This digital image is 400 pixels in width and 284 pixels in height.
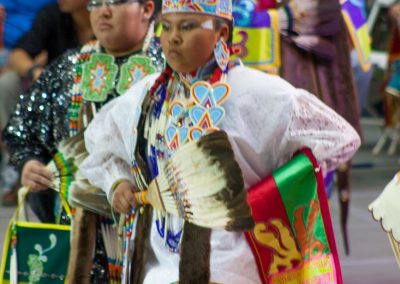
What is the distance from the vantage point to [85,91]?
12.6ft

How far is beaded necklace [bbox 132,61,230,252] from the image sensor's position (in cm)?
301

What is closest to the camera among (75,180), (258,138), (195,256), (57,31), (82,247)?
(195,256)

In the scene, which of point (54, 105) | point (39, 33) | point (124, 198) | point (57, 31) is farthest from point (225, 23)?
point (39, 33)

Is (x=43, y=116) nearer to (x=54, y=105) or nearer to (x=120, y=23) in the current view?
(x=54, y=105)

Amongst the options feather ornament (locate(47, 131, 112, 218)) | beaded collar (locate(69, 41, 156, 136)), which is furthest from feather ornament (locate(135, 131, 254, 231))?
beaded collar (locate(69, 41, 156, 136))

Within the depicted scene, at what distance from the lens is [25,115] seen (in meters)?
4.00

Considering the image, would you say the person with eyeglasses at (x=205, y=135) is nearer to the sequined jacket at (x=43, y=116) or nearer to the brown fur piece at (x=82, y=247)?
the brown fur piece at (x=82, y=247)

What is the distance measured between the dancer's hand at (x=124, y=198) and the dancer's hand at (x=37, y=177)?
0.66 meters

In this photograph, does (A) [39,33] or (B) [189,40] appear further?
(A) [39,33]

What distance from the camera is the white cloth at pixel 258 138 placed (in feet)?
9.66

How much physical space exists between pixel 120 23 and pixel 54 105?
42cm

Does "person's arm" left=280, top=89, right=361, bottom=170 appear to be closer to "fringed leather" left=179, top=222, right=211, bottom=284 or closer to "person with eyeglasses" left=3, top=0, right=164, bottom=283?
"fringed leather" left=179, top=222, right=211, bottom=284

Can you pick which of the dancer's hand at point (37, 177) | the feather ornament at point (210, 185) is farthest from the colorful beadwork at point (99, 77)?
the feather ornament at point (210, 185)

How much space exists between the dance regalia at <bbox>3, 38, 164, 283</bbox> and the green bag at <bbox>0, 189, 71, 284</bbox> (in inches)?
10.4
